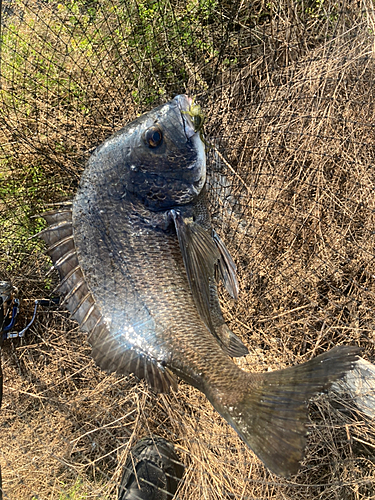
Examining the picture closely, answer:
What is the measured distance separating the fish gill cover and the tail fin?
4.59 feet

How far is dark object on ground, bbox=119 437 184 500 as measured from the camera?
2.87m

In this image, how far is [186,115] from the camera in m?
1.85

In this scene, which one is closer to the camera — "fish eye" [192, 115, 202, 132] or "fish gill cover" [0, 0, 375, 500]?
"fish eye" [192, 115, 202, 132]

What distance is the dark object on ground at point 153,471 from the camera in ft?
9.41

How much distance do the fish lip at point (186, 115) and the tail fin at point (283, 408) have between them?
1270 millimetres

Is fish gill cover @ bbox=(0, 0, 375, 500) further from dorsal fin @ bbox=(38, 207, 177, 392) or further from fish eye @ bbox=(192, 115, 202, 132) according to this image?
fish eye @ bbox=(192, 115, 202, 132)

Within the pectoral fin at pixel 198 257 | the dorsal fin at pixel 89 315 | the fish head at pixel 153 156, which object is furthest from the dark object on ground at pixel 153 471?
the fish head at pixel 153 156

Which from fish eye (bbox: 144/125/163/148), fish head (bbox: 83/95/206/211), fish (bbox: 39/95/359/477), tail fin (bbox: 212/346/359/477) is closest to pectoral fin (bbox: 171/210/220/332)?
fish (bbox: 39/95/359/477)

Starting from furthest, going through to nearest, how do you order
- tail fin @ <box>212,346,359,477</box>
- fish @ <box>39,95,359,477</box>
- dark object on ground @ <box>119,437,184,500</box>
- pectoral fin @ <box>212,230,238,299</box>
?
1. dark object on ground @ <box>119,437,184,500</box>
2. pectoral fin @ <box>212,230,238,299</box>
3. fish @ <box>39,95,359,477</box>
4. tail fin @ <box>212,346,359,477</box>

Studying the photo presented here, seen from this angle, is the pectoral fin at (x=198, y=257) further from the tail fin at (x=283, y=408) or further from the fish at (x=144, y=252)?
the tail fin at (x=283, y=408)

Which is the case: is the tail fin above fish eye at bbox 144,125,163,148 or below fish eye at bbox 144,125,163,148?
below

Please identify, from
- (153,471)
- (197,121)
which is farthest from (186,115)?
(153,471)

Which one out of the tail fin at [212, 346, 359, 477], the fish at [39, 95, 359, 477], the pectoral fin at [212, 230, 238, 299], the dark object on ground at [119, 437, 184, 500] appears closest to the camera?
the tail fin at [212, 346, 359, 477]

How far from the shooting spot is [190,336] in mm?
1752
